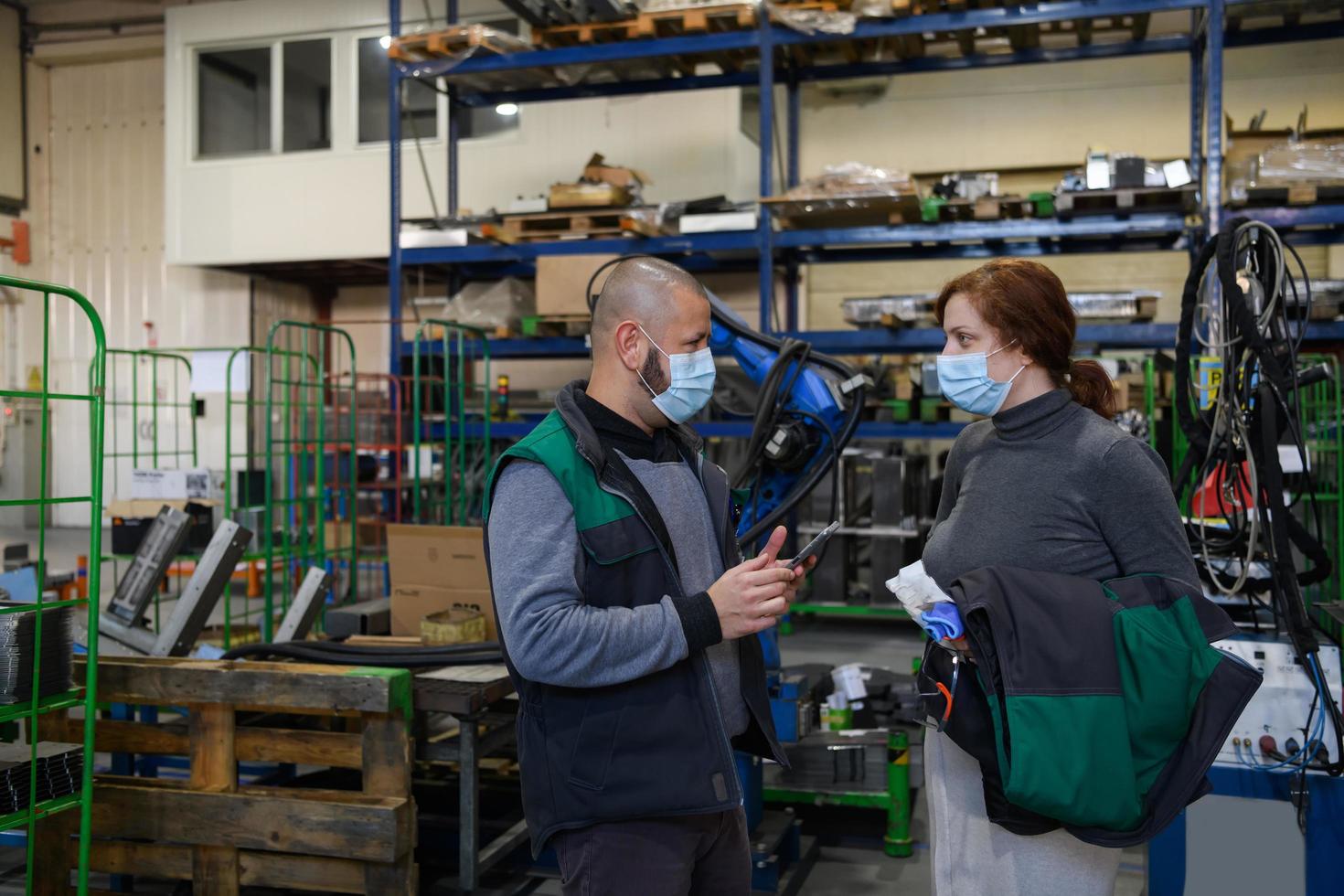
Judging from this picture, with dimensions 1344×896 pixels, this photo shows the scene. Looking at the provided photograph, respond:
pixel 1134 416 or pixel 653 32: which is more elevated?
pixel 653 32

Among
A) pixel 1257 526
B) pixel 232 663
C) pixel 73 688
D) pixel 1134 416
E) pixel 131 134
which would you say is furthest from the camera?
pixel 131 134

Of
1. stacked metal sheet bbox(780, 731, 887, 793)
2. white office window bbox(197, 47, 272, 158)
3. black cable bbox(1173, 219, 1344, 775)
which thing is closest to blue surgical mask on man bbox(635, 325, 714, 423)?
black cable bbox(1173, 219, 1344, 775)

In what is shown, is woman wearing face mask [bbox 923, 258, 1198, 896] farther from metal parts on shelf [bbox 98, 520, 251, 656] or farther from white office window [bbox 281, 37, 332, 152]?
white office window [bbox 281, 37, 332, 152]

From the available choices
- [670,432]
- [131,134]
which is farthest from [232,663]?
[131,134]

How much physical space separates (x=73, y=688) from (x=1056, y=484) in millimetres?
2734

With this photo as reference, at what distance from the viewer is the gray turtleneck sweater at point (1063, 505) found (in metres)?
2.10

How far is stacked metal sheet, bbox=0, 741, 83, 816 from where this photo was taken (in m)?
2.95

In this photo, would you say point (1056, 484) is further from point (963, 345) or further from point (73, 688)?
point (73, 688)

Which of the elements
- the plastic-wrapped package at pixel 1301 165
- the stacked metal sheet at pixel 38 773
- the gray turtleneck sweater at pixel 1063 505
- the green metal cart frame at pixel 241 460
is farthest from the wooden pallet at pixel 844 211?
the stacked metal sheet at pixel 38 773

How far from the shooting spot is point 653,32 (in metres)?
8.12

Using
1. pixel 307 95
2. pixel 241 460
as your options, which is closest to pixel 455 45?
pixel 307 95

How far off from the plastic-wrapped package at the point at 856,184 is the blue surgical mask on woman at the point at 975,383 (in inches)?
207

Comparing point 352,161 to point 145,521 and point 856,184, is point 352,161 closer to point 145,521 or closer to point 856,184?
point 145,521

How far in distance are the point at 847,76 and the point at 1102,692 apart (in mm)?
7685
